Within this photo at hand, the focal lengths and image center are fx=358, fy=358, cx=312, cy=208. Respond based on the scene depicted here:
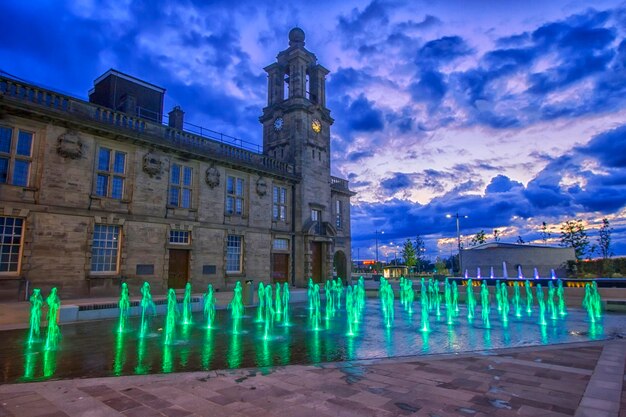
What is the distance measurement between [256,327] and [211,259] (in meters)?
13.1

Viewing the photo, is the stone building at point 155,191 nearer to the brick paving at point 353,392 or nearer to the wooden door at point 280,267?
the wooden door at point 280,267

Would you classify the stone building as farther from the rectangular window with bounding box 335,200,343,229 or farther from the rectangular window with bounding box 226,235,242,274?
the rectangular window with bounding box 335,200,343,229

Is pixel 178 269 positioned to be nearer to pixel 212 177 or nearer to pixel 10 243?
pixel 212 177

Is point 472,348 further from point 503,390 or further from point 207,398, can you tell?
point 207,398

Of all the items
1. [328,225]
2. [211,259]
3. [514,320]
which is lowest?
[514,320]

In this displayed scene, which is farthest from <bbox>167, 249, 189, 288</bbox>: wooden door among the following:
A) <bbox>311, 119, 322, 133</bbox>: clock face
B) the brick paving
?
the brick paving

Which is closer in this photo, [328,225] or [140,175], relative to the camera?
[140,175]

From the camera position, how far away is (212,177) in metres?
24.1

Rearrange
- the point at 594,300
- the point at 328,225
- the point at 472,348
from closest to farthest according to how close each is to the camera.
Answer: the point at 472,348, the point at 594,300, the point at 328,225

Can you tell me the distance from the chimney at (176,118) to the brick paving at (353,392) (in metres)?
21.8

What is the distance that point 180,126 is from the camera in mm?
24859

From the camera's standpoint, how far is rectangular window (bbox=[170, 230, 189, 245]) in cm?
2192

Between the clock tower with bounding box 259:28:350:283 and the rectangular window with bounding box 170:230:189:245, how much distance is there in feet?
31.9

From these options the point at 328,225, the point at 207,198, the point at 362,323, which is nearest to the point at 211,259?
the point at 207,198
